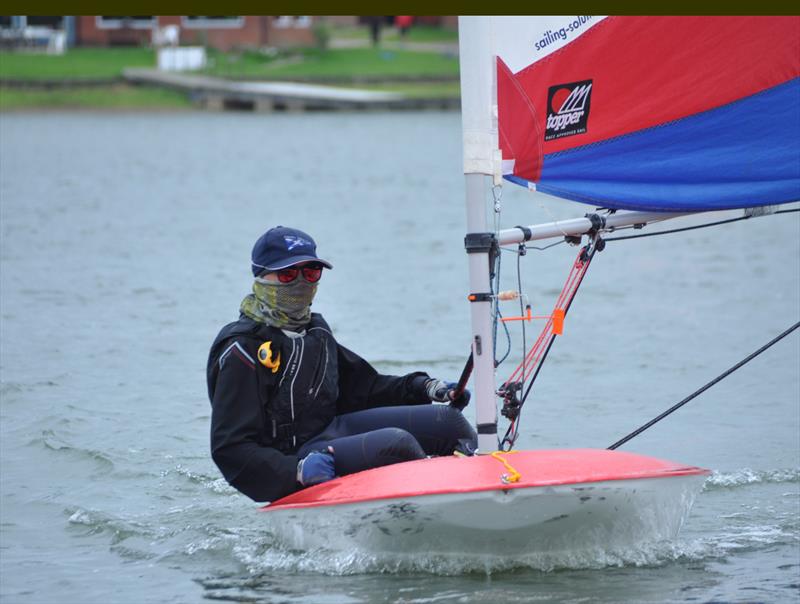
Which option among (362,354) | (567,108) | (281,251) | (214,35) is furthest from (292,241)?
(214,35)

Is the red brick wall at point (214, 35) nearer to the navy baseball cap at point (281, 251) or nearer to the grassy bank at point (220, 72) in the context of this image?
the grassy bank at point (220, 72)

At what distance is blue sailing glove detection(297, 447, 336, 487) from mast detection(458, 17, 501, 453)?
55 centimetres

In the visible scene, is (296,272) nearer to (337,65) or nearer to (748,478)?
(748,478)

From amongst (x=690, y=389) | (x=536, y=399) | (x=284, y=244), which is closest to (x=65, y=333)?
(x=536, y=399)

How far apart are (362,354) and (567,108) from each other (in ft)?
17.5

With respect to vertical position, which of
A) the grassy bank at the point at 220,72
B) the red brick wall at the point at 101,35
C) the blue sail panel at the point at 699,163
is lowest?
the blue sail panel at the point at 699,163

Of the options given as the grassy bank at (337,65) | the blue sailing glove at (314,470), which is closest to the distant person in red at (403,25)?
the grassy bank at (337,65)

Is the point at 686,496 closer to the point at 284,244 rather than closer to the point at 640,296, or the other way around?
the point at 284,244

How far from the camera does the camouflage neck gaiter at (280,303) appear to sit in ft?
17.2

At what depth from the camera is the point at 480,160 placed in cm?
507

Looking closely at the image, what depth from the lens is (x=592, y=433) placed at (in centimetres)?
793

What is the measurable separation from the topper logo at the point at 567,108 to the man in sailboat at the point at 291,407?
95 centimetres

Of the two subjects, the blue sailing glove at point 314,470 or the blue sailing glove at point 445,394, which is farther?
the blue sailing glove at point 445,394

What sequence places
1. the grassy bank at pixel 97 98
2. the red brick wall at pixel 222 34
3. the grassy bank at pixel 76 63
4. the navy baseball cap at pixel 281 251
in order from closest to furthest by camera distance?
1. the navy baseball cap at pixel 281 251
2. the grassy bank at pixel 97 98
3. the grassy bank at pixel 76 63
4. the red brick wall at pixel 222 34
